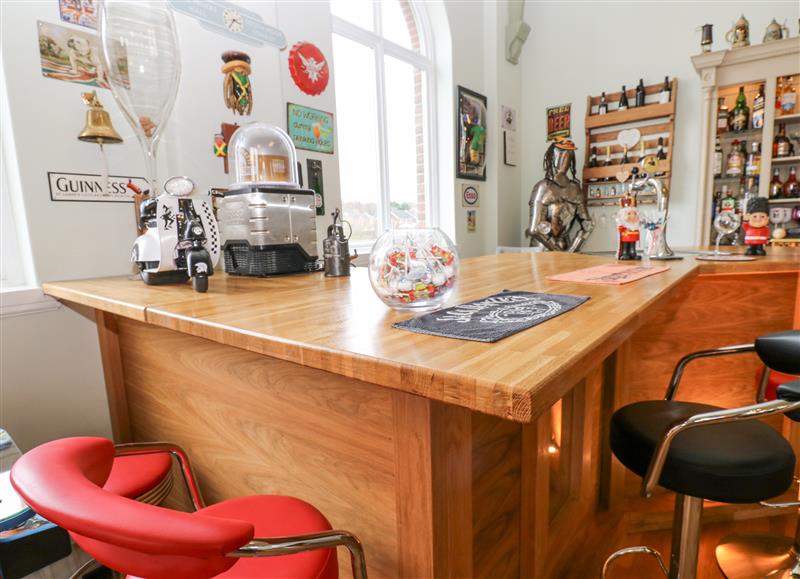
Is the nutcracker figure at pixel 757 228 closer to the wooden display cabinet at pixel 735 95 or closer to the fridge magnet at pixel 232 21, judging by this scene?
the wooden display cabinet at pixel 735 95

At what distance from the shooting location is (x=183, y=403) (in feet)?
4.08

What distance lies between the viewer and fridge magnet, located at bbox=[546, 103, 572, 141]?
4.38 meters

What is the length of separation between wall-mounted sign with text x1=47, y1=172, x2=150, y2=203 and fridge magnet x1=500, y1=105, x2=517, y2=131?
3461 mm

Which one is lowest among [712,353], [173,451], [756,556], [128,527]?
[756,556]

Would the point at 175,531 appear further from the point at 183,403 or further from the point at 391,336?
the point at 183,403

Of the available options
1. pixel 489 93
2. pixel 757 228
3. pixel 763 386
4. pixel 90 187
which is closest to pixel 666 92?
pixel 489 93

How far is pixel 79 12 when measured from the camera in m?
1.62

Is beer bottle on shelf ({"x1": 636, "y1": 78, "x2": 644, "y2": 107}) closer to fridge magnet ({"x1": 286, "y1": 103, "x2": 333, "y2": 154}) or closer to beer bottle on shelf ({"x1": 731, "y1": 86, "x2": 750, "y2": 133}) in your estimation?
beer bottle on shelf ({"x1": 731, "y1": 86, "x2": 750, "y2": 133})

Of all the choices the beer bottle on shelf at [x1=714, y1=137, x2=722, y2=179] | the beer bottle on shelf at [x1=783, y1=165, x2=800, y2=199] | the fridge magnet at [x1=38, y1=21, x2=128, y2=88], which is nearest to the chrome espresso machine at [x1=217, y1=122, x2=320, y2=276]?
the fridge magnet at [x1=38, y1=21, x2=128, y2=88]

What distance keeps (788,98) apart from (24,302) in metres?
4.62

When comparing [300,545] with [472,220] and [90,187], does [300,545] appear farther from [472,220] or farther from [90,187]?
[472,220]

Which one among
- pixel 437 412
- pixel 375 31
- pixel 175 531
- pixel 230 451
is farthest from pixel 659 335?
pixel 375 31

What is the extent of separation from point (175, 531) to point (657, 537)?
5.92ft

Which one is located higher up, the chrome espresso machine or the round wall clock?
the round wall clock
